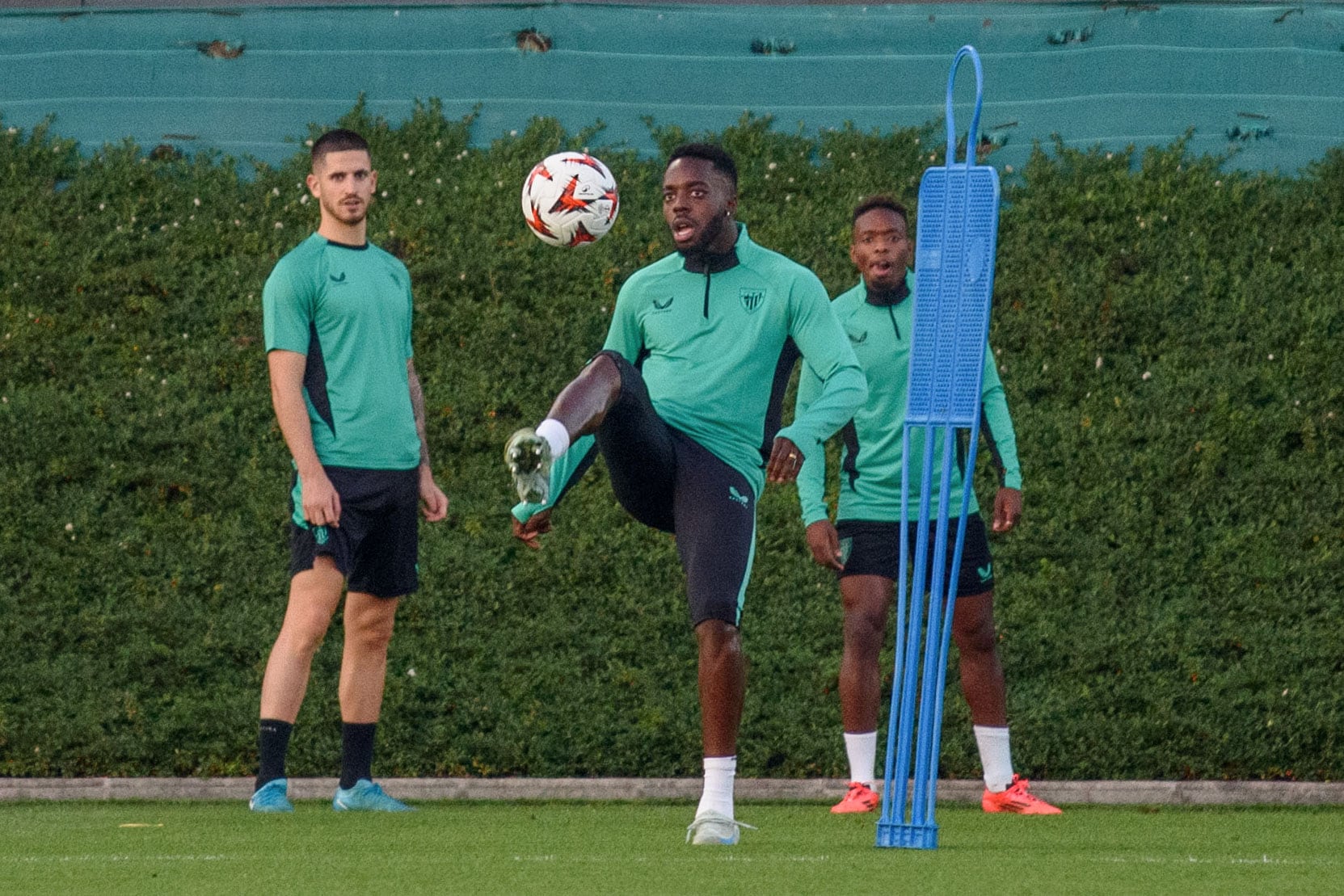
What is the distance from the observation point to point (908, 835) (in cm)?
560

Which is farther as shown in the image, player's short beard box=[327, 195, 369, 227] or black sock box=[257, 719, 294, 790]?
player's short beard box=[327, 195, 369, 227]

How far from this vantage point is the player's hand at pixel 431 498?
7430 millimetres

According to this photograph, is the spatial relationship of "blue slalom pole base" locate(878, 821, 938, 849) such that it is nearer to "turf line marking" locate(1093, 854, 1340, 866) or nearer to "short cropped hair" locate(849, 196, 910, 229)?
"turf line marking" locate(1093, 854, 1340, 866)

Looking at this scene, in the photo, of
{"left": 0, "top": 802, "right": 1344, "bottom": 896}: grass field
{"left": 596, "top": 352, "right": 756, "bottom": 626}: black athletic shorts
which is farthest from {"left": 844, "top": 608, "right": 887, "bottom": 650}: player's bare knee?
{"left": 596, "top": 352, "right": 756, "bottom": 626}: black athletic shorts

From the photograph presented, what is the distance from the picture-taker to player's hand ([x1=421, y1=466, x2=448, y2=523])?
7430 mm

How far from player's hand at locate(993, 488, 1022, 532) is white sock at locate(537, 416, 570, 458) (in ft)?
8.51

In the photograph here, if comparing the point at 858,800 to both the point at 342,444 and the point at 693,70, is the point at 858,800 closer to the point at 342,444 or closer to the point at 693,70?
the point at 342,444

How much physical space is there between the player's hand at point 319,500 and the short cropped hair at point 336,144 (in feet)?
3.87

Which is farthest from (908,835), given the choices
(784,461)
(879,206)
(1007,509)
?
(879,206)

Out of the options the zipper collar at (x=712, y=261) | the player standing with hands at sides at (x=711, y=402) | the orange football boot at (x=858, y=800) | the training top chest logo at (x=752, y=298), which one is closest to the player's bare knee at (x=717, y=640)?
the player standing with hands at sides at (x=711, y=402)

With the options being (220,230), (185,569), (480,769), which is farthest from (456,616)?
(220,230)

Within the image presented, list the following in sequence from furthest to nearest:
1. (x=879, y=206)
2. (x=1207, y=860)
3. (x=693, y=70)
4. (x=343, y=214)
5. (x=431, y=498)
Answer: (x=693, y=70), (x=879, y=206), (x=431, y=498), (x=343, y=214), (x=1207, y=860)

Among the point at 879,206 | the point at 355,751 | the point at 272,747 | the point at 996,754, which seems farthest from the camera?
the point at 879,206

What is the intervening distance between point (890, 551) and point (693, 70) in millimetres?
4052
